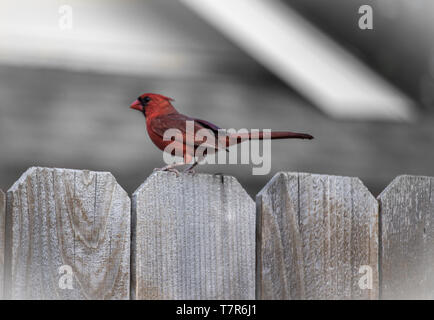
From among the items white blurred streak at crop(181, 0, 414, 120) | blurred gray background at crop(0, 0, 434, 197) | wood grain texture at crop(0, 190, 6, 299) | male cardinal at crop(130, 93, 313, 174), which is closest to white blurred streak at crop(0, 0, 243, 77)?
blurred gray background at crop(0, 0, 434, 197)

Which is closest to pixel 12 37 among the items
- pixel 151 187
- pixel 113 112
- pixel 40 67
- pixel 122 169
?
pixel 40 67

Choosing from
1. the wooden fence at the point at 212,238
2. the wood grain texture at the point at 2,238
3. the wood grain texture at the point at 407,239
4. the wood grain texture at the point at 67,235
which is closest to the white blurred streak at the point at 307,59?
the wood grain texture at the point at 407,239

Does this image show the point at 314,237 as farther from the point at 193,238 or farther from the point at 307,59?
the point at 307,59

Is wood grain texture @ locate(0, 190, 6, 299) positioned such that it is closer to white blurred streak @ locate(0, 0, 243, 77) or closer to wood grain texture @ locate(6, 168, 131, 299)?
wood grain texture @ locate(6, 168, 131, 299)

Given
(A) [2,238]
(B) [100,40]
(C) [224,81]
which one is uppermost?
(B) [100,40]

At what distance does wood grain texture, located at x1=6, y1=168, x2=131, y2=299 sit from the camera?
6.70ft

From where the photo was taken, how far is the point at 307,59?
20.0ft

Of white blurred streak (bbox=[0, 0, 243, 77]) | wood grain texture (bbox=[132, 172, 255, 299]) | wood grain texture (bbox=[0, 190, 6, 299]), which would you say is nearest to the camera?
wood grain texture (bbox=[0, 190, 6, 299])

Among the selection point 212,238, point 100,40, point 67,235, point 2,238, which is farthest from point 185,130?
point 100,40

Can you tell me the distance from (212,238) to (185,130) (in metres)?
0.43

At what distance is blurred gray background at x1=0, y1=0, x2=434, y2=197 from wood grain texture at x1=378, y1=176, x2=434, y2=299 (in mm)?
2358

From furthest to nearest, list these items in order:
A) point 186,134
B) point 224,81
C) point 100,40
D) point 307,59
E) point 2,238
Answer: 1. point 307,59
2. point 224,81
3. point 100,40
4. point 186,134
5. point 2,238

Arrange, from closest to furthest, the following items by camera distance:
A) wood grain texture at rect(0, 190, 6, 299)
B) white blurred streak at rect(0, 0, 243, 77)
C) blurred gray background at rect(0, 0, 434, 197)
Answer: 1. wood grain texture at rect(0, 190, 6, 299)
2. blurred gray background at rect(0, 0, 434, 197)
3. white blurred streak at rect(0, 0, 243, 77)
